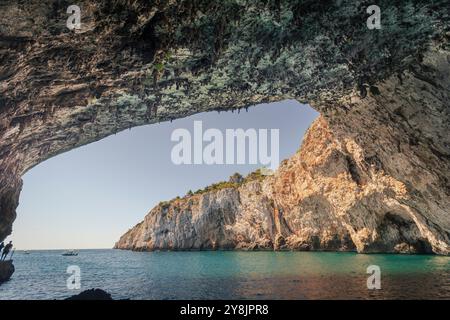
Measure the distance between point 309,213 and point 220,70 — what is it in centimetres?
5374

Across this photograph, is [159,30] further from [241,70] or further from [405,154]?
[405,154]

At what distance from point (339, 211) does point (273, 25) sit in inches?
1760

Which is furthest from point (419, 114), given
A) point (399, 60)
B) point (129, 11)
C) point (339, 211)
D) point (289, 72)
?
point (339, 211)

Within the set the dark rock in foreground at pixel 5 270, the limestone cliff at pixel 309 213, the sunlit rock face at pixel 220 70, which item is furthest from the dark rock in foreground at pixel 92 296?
the limestone cliff at pixel 309 213

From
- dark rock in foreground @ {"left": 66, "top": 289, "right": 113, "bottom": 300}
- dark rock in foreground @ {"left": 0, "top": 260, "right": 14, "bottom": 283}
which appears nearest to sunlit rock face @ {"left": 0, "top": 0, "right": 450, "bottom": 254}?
dark rock in foreground @ {"left": 0, "top": 260, "right": 14, "bottom": 283}

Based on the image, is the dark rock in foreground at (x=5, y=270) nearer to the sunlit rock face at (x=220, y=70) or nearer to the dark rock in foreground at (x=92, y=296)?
the sunlit rock face at (x=220, y=70)

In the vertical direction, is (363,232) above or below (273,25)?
below

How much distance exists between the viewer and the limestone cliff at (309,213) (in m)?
42.9

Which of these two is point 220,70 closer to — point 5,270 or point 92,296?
point 92,296

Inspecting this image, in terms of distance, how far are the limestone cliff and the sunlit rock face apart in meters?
10.3

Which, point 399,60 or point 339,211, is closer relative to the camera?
point 399,60

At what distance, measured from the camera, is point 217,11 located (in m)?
11.6

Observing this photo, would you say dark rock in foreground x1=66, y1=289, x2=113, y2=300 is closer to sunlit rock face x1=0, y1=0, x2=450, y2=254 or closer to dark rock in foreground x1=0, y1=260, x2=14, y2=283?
sunlit rock face x1=0, y1=0, x2=450, y2=254
